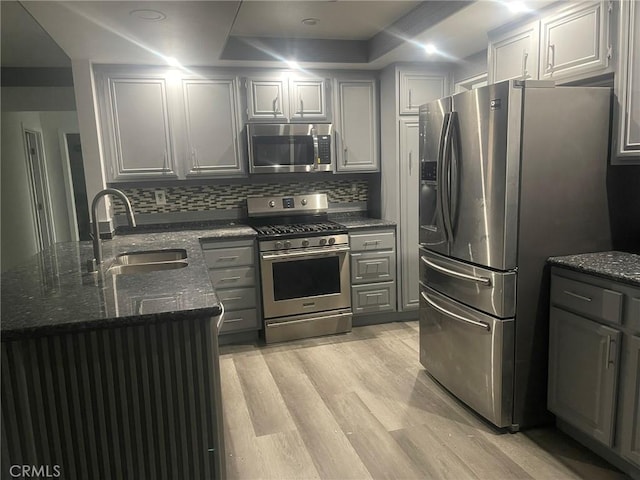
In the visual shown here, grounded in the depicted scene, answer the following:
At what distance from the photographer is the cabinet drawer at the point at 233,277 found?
139 inches

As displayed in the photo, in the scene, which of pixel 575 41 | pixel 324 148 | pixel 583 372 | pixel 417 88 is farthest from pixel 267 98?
pixel 583 372

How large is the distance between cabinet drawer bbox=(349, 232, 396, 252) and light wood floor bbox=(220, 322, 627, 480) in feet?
3.04

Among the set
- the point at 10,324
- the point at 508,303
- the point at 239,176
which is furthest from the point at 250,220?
the point at 10,324

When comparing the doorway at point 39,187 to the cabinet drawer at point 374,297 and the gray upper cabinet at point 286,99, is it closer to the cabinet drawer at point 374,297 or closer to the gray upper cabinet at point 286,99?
the gray upper cabinet at point 286,99

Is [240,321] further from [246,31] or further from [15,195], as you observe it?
[15,195]

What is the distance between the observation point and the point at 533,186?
218 centimetres

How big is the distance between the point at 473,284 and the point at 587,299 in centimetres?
53

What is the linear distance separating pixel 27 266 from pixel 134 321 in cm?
127

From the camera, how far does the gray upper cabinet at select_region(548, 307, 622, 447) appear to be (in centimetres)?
195

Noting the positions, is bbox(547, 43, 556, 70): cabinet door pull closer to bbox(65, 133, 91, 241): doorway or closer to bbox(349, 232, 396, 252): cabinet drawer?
bbox(349, 232, 396, 252): cabinet drawer

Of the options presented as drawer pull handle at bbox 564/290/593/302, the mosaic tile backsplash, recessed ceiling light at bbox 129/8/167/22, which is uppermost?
recessed ceiling light at bbox 129/8/167/22

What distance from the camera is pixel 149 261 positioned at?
276cm

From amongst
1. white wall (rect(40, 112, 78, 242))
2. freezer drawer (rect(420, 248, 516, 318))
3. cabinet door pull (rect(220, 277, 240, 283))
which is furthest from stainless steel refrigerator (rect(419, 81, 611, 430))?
white wall (rect(40, 112, 78, 242))

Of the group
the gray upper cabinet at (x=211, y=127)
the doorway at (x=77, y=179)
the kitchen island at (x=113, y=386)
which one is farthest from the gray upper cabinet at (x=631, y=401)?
the doorway at (x=77, y=179)
